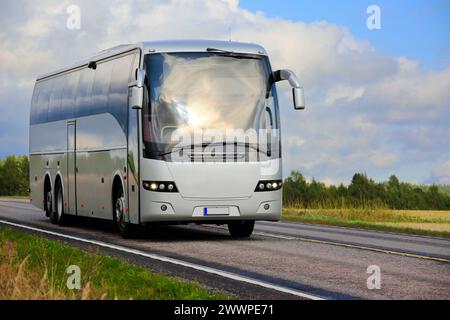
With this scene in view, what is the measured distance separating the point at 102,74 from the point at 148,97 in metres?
3.57

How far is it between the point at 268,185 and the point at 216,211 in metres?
1.18

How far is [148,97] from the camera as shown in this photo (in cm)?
1897

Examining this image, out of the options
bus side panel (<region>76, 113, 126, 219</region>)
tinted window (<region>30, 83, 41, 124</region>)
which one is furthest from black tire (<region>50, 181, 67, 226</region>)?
tinted window (<region>30, 83, 41, 124</region>)

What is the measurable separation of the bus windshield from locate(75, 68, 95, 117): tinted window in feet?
13.9

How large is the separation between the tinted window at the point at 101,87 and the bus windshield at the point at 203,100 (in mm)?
2715

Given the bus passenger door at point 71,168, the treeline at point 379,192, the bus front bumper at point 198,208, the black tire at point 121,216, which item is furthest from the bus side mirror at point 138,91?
the treeline at point 379,192

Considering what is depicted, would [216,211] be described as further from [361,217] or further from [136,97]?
[361,217]

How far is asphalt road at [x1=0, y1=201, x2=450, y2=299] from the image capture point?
12086 mm

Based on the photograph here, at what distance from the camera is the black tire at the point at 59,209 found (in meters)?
25.8

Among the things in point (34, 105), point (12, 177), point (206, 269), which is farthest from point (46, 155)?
point (12, 177)

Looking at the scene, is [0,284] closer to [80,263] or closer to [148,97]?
[80,263]

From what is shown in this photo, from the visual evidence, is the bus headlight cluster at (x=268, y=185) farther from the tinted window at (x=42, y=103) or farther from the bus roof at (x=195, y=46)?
the tinted window at (x=42, y=103)

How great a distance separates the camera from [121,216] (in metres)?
20.6

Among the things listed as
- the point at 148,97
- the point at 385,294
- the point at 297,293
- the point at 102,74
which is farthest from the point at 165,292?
the point at 102,74
